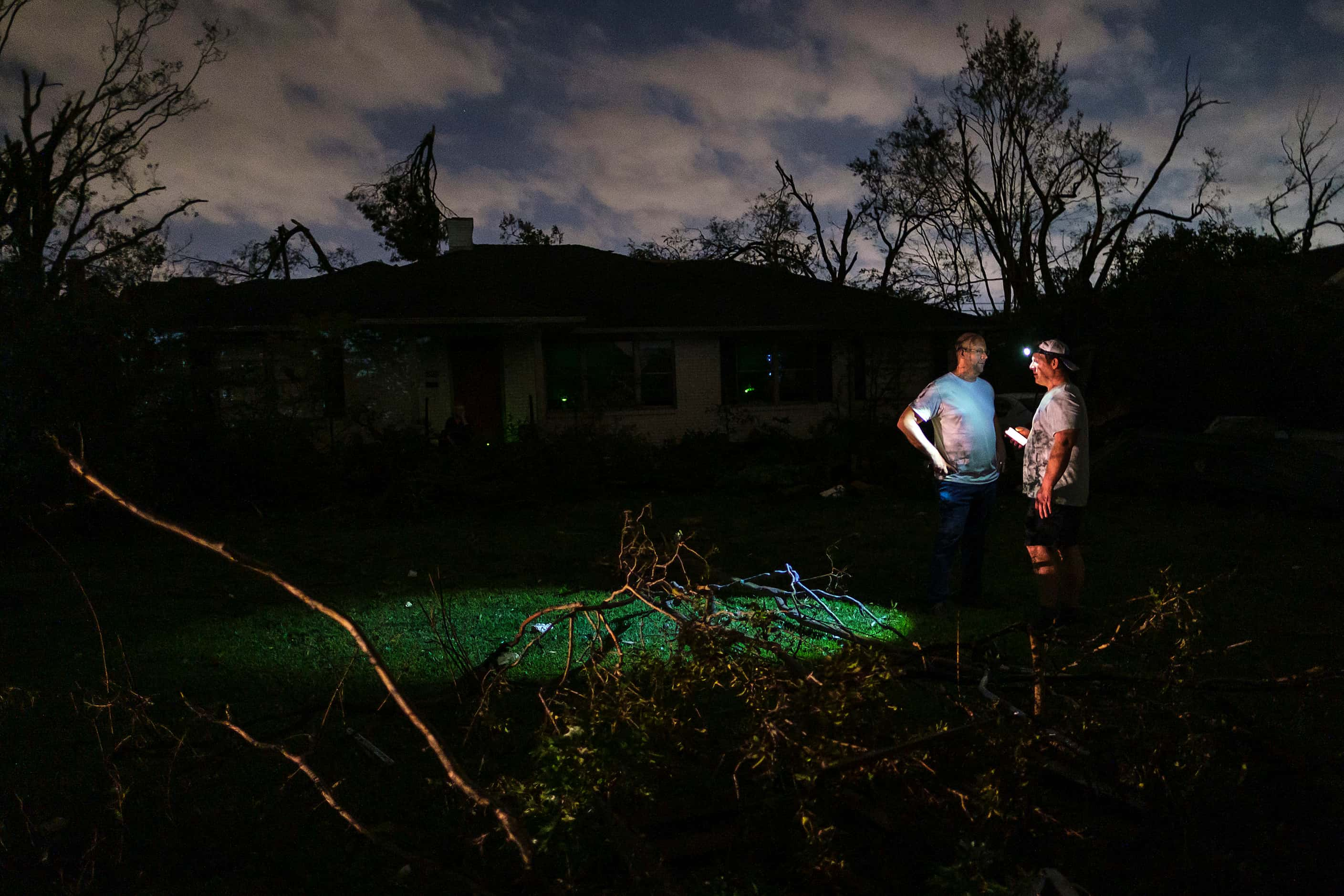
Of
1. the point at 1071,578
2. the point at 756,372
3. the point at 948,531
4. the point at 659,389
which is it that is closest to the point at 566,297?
the point at 659,389

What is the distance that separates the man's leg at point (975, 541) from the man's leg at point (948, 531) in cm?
8

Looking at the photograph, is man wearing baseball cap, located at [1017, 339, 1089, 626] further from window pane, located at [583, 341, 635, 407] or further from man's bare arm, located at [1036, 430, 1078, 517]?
window pane, located at [583, 341, 635, 407]

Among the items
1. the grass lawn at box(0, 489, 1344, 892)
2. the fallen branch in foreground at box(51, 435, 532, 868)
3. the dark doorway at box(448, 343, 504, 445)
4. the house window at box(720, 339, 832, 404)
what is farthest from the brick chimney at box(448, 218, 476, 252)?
the fallen branch in foreground at box(51, 435, 532, 868)

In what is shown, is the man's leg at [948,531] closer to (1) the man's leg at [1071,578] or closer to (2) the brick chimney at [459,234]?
(1) the man's leg at [1071,578]

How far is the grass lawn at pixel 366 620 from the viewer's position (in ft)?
10.2

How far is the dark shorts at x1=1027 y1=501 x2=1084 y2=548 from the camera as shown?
5148 mm

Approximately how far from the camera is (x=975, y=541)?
5863 mm

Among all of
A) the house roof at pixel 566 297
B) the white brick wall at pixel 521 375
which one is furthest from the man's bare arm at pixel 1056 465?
the white brick wall at pixel 521 375

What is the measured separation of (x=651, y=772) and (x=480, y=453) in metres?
9.97

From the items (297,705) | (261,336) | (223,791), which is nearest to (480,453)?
(261,336)

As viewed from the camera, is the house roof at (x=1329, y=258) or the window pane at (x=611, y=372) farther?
the house roof at (x=1329, y=258)

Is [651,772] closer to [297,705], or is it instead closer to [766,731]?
[766,731]

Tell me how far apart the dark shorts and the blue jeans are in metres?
0.51

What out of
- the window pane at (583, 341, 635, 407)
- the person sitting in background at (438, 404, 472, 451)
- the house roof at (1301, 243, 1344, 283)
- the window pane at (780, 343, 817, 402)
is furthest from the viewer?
the house roof at (1301, 243, 1344, 283)
